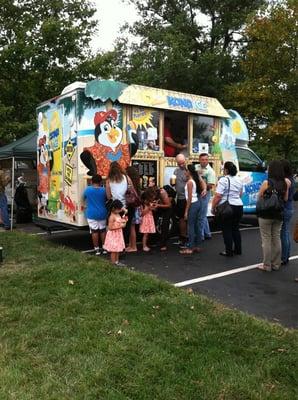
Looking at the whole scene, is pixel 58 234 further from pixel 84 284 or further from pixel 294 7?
pixel 294 7

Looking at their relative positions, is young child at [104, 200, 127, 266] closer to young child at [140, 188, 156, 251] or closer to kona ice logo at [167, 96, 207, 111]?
young child at [140, 188, 156, 251]

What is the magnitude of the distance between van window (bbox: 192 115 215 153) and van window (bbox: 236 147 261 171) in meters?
1.34

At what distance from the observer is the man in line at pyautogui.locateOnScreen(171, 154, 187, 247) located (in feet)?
27.4

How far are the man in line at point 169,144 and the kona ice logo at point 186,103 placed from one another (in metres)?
0.43

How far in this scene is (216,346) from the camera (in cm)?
394

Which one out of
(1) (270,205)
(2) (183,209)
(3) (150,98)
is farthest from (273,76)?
(1) (270,205)

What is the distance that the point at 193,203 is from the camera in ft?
25.7

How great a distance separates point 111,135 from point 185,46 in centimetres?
1638

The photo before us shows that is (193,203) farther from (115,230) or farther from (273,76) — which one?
(273,76)

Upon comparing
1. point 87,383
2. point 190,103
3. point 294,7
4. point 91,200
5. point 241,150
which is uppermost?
point 294,7

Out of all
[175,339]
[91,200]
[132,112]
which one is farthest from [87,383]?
[132,112]

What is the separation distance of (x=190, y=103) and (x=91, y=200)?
3.13 metres

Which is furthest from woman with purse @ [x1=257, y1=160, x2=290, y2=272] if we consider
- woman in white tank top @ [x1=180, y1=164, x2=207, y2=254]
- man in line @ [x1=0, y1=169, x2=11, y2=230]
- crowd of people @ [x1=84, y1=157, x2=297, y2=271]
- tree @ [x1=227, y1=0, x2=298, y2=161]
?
tree @ [x1=227, y1=0, x2=298, y2=161]

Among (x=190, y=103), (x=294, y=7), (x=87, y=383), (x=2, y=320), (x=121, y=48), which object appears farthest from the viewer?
(x=121, y=48)
